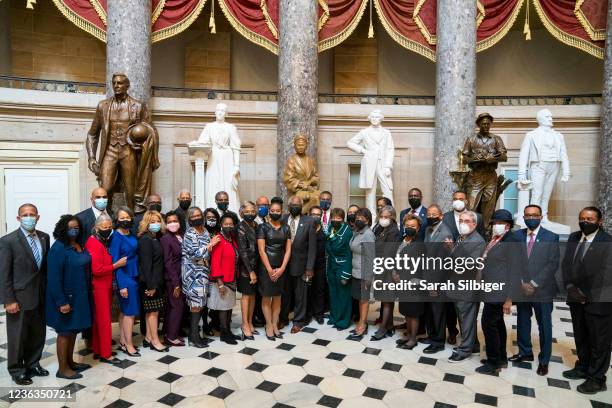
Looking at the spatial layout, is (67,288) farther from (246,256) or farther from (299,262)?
(299,262)

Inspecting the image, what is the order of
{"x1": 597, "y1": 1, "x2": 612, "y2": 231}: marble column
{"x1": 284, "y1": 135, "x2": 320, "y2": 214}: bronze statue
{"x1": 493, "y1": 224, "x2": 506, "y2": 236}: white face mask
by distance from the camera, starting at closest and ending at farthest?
{"x1": 493, "y1": 224, "x2": 506, "y2": 236}: white face mask
{"x1": 284, "y1": 135, "x2": 320, "y2": 214}: bronze statue
{"x1": 597, "y1": 1, "x2": 612, "y2": 231}: marble column

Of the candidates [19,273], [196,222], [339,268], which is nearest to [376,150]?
[339,268]

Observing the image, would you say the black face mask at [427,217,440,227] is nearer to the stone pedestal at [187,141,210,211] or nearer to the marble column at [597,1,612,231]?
the stone pedestal at [187,141,210,211]

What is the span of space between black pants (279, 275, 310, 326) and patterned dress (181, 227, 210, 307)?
1156mm

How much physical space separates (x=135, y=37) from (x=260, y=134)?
3.15 meters

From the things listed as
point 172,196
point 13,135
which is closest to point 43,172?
point 13,135

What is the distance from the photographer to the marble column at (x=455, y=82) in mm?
9148

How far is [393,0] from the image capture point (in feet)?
32.0

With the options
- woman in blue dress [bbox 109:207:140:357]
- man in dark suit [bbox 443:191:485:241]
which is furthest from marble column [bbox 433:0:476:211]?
woman in blue dress [bbox 109:207:140:357]

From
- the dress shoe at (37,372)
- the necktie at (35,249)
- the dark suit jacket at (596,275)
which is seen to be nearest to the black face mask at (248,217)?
the necktie at (35,249)

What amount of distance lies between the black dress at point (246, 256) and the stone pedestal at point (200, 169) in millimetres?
2909

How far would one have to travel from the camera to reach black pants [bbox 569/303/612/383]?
4035 millimetres

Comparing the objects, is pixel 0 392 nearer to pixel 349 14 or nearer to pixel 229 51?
pixel 349 14

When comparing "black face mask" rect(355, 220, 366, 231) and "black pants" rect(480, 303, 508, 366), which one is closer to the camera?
"black pants" rect(480, 303, 508, 366)
